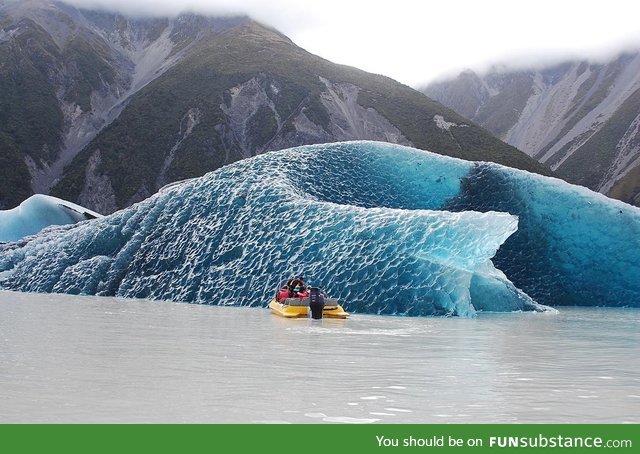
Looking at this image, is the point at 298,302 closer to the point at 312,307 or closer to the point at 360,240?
the point at 312,307

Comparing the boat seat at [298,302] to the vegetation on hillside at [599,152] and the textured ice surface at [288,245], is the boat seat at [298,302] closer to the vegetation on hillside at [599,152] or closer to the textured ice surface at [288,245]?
the textured ice surface at [288,245]

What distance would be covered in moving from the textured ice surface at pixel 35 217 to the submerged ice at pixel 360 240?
8131 millimetres

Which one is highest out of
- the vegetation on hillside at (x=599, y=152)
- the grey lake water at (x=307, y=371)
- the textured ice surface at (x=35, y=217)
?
the grey lake water at (x=307, y=371)

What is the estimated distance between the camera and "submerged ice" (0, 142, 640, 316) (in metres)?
22.1

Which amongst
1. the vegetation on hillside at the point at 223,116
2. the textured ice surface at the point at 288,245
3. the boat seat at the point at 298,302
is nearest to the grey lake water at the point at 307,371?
the boat seat at the point at 298,302

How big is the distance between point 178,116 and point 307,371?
372 ft

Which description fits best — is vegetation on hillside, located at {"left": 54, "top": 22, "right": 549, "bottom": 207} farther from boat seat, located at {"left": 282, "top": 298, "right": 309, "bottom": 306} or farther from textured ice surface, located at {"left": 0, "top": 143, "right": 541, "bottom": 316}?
boat seat, located at {"left": 282, "top": 298, "right": 309, "bottom": 306}

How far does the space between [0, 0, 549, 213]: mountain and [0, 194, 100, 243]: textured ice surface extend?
60599 mm

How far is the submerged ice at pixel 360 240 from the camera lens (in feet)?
72.5

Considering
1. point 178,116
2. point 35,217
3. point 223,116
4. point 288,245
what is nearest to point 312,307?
point 288,245

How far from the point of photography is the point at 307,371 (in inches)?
410

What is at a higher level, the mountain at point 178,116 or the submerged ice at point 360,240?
the submerged ice at point 360,240

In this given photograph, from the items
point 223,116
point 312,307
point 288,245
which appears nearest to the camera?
point 312,307
